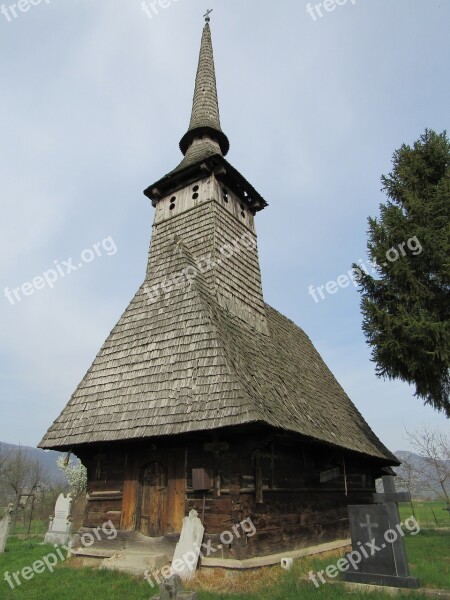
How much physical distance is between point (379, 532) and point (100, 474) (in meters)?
5.66

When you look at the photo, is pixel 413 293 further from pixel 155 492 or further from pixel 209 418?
pixel 155 492

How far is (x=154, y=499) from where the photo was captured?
799 centimetres

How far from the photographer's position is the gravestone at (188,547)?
6.58 meters

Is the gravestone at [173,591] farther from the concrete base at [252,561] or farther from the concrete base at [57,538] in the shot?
the concrete base at [57,538]

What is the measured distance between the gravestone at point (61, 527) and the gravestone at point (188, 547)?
31.5ft

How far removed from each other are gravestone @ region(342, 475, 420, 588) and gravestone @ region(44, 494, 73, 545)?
11.5 m

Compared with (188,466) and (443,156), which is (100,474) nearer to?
(188,466)

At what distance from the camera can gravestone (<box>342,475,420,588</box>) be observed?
5945 mm

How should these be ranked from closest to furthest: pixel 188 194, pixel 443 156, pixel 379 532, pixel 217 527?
pixel 379 532 < pixel 217 527 < pixel 443 156 < pixel 188 194

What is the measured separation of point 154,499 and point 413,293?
7418 mm

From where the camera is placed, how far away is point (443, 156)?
1135 cm

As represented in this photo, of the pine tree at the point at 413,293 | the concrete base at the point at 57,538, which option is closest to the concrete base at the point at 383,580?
the pine tree at the point at 413,293

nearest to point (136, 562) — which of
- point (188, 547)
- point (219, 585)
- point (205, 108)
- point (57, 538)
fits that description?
point (188, 547)

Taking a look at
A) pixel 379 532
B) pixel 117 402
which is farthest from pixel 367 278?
pixel 117 402
